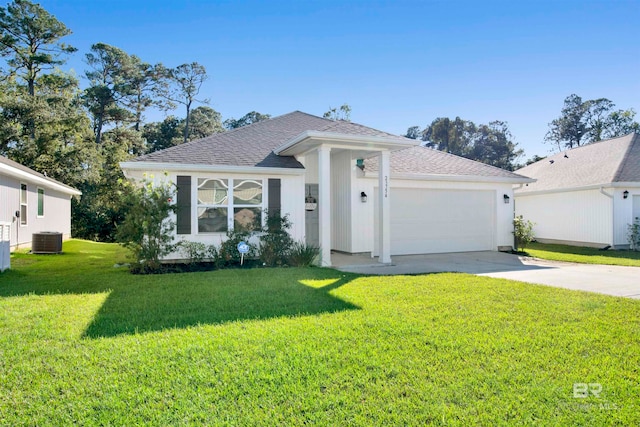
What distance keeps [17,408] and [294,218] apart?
8221mm

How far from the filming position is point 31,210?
15070 millimetres

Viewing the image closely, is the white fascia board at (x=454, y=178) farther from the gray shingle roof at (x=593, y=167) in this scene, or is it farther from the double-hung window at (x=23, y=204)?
the double-hung window at (x=23, y=204)

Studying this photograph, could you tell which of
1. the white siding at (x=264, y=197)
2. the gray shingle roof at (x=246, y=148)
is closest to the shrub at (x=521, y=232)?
the gray shingle roof at (x=246, y=148)

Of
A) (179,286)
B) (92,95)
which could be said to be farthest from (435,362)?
(92,95)

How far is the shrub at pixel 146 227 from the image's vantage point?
8.63 m

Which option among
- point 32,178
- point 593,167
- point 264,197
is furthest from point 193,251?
point 593,167

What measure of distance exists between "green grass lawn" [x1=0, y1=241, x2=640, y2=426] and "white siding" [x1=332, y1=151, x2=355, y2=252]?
5.78m

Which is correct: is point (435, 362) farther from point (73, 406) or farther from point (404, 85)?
point (404, 85)

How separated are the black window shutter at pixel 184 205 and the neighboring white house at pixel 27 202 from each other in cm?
647

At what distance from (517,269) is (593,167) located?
10200 millimetres

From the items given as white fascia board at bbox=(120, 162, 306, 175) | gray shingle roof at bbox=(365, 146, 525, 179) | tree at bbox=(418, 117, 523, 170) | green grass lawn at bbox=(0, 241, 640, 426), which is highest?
tree at bbox=(418, 117, 523, 170)

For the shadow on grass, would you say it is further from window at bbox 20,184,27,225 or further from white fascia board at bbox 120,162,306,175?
window at bbox 20,184,27,225

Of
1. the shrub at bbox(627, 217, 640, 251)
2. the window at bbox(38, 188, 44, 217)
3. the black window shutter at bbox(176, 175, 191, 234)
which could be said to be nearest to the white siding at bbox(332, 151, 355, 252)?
the black window shutter at bbox(176, 175, 191, 234)

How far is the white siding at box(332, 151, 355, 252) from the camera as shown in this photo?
12.1 metres
